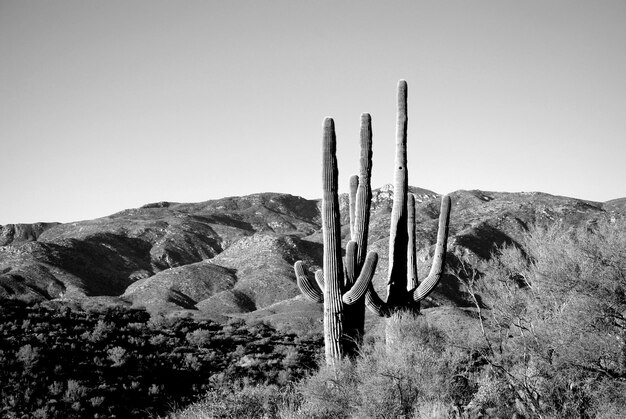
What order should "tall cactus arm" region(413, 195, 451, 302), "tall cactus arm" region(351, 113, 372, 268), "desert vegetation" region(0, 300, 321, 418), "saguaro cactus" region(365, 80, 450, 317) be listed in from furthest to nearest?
1. "tall cactus arm" region(413, 195, 451, 302)
2. "saguaro cactus" region(365, 80, 450, 317)
3. "tall cactus arm" region(351, 113, 372, 268)
4. "desert vegetation" region(0, 300, 321, 418)

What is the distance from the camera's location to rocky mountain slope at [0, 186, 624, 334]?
37625 mm

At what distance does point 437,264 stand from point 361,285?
3.71m

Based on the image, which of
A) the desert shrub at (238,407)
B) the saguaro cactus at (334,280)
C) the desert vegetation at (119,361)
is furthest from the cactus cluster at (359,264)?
the desert vegetation at (119,361)

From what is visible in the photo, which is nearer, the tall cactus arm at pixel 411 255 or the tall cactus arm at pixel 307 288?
the tall cactus arm at pixel 307 288

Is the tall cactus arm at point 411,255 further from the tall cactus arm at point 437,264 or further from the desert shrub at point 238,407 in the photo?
the desert shrub at point 238,407

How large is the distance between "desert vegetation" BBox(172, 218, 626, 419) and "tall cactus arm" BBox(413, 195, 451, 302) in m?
1.00

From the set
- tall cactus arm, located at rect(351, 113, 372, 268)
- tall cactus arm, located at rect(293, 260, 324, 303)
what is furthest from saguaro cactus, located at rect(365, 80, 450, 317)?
tall cactus arm, located at rect(293, 260, 324, 303)

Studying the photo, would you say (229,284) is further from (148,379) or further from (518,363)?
(518,363)

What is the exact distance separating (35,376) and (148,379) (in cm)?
322

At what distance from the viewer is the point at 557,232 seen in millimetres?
19359

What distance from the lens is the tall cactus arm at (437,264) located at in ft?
49.3

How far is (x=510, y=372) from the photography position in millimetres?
12133

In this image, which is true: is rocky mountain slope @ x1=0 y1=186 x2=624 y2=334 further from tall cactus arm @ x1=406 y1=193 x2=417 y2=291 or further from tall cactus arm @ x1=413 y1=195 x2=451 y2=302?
tall cactus arm @ x1=406 y1=193 x2=417 y2=291

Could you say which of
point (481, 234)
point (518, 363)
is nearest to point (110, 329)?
point (518, 363)
